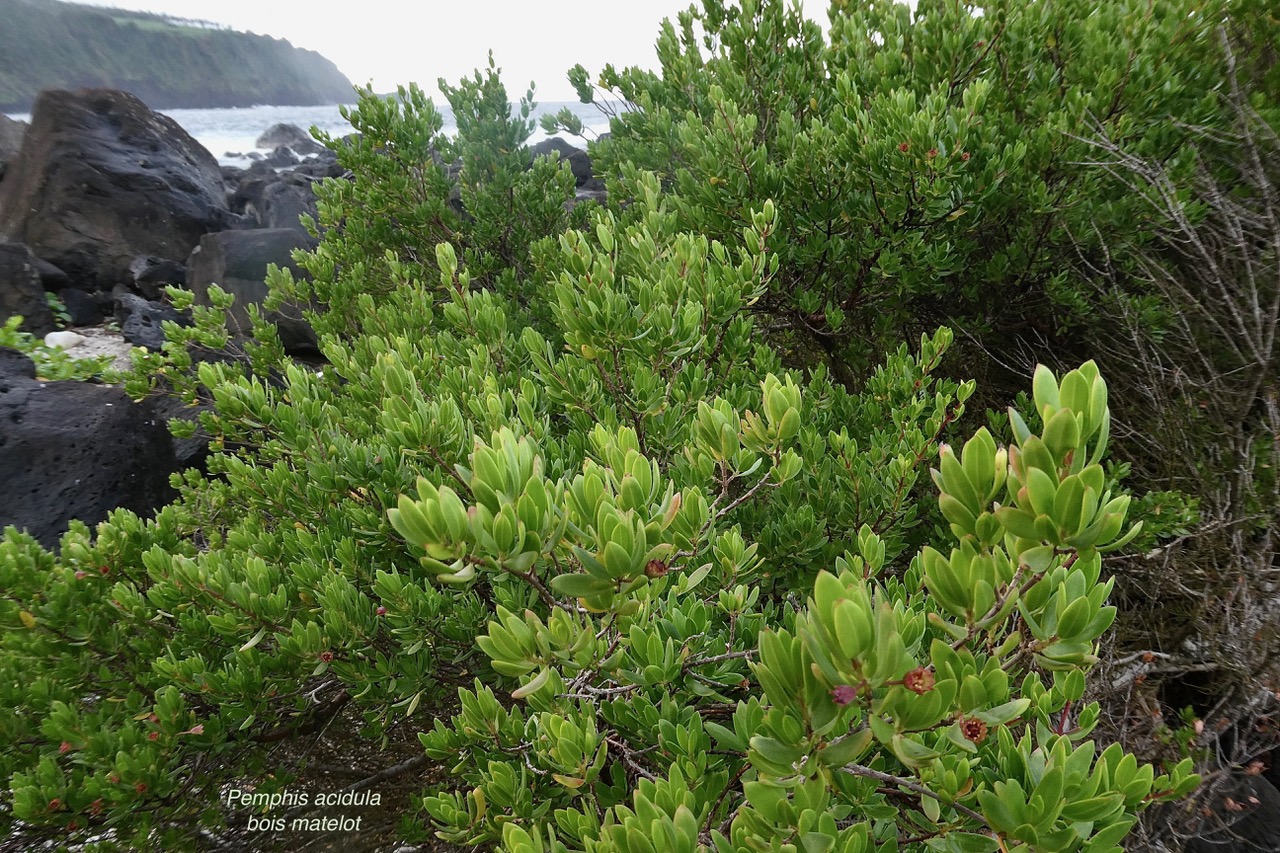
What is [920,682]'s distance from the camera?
785mm

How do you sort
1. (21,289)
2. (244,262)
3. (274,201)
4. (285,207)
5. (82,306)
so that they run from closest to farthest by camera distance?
(21,289)
(244,262)
(82,306)
(285,207)
(274,201)

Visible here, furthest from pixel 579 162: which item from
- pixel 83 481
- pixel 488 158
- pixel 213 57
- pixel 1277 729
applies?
pixel 213 57

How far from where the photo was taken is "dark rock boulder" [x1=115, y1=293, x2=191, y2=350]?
29.2 ft

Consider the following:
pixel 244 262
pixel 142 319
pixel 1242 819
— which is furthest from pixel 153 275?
pixel 1242 819

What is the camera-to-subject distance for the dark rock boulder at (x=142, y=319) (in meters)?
8.91

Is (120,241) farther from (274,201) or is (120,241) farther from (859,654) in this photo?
(859,654)

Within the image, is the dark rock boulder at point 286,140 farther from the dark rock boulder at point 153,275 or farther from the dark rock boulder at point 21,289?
the dark rock boulder at point 21,289

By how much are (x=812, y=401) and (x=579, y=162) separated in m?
14.9

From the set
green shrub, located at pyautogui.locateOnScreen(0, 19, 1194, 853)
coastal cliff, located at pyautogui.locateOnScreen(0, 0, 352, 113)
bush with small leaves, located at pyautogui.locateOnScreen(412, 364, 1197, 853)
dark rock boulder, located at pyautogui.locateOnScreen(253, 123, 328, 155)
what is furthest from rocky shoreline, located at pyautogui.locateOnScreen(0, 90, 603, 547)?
coastal cliff, located at pyautogui.locateOnScreen(0, 0, 352, 113)

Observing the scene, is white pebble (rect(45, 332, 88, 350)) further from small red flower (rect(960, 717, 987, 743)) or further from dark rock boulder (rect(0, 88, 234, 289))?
small red flower (rect(960, 717, 987, 743))

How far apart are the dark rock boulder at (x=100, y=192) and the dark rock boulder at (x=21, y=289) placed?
2532 mm

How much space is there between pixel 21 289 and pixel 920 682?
1250 cm

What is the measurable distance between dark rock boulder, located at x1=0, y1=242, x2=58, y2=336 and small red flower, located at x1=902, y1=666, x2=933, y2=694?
12.0 m

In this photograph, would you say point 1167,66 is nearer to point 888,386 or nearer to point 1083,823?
point 888,386
